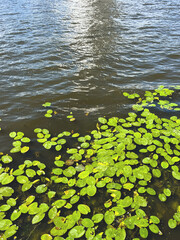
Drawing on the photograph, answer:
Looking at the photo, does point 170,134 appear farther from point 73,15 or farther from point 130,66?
point 73,15

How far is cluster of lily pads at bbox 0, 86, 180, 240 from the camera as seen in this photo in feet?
7.75

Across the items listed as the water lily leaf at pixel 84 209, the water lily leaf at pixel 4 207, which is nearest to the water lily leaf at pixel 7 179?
the water lily leaf at pixel 4 207

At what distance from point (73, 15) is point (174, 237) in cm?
1462

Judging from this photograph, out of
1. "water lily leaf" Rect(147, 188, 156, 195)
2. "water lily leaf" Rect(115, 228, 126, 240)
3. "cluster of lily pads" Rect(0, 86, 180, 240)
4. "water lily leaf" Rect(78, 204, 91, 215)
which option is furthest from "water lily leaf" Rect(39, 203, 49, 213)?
"water lily leaf" Rect(147, 188, 156, 195)

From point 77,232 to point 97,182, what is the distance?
2.64 ft

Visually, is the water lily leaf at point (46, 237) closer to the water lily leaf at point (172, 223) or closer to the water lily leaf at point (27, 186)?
the water lily leaf at point (27, 186)

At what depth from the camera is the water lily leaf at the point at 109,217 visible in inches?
93.0

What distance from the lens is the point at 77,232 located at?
2.25 meters

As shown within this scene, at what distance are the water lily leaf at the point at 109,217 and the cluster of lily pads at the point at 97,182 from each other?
12 mm

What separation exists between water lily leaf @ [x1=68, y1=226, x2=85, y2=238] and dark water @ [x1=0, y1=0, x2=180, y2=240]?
4.06 feet

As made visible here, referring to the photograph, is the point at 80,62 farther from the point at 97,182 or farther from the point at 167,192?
A: the point at 167,192

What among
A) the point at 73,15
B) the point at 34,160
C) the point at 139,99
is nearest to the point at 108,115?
the point at 139,99

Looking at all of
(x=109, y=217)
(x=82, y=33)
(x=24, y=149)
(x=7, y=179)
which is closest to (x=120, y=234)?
(x=109, y=217)

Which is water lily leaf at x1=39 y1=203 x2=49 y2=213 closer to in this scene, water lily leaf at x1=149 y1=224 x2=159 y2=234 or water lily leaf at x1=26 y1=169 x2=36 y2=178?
water lily leaf at x1=26 y1=169 x2=36 y2=178
